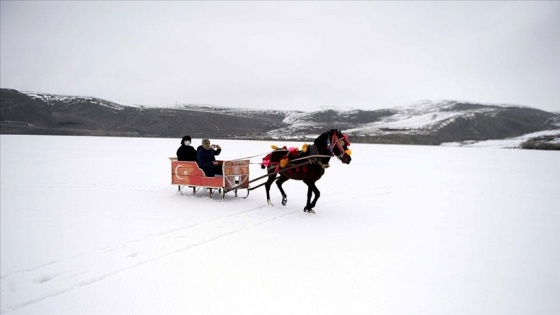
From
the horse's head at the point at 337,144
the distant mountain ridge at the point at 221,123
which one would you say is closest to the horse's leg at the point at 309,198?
the horse's head at the point at 337,144

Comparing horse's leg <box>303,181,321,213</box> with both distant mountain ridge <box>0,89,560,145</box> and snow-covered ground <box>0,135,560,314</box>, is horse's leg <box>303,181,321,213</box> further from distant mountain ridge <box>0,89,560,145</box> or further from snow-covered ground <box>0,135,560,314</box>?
distant mountain ridge <box>0,89,560,145</box>

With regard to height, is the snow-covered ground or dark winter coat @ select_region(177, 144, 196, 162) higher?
dark winter coat @ select_region(177, 144, 196, 162)

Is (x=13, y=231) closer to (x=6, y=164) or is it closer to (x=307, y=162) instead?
(x=307, y=162)

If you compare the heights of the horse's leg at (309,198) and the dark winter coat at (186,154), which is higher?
the dark winter coat at (186,154)

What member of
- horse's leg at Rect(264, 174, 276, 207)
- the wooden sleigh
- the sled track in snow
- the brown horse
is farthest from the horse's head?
the wooden sleigh

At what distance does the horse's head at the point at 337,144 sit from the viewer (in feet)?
24.7

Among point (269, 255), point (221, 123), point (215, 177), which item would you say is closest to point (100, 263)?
point (269, 255)

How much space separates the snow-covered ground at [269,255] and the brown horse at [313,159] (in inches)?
34.2

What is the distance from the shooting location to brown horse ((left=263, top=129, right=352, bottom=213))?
7633 mm

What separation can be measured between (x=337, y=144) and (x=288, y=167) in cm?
150

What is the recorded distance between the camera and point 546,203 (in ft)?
32.8

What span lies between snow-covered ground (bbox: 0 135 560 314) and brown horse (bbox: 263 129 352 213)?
2.85ft

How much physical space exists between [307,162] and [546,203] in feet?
26.2

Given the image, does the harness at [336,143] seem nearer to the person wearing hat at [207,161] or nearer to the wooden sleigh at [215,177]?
the wooden sleigh at [215,177]
